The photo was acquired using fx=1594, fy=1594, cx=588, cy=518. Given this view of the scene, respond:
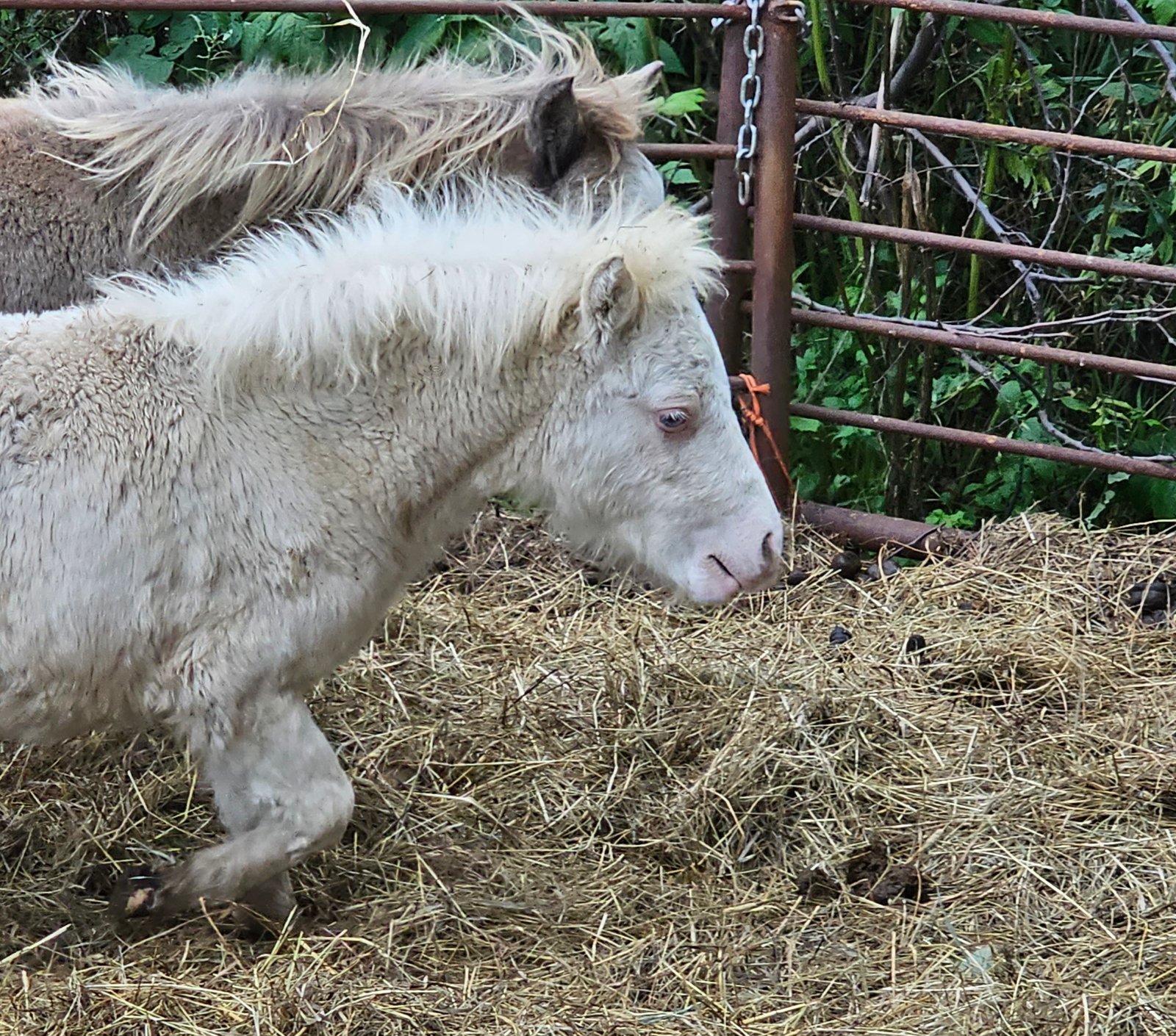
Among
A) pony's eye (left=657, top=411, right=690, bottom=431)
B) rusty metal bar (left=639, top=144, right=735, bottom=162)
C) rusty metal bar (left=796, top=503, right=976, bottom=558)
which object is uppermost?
rusty metal bar (left=639, top=144, right=735, bottom=162)

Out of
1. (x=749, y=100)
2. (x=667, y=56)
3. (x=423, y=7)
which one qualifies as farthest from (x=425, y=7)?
(x=667, y=56)

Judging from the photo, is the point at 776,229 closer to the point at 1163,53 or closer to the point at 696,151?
the point at 696,151

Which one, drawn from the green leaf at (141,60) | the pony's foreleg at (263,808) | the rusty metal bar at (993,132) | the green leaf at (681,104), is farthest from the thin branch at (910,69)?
the pony's foreleg at (263,808)

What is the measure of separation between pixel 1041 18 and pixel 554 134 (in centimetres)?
171

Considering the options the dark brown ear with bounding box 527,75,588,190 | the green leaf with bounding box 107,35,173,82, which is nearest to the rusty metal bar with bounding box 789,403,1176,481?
the dark brown ear with bounding box 527,75,588,190

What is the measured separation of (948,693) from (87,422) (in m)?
2.43

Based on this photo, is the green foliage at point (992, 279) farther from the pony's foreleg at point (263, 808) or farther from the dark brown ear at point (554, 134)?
the pony's foreleg at point (263, 808)

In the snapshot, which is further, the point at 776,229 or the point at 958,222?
the point at 958,222

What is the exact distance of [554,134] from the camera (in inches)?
144

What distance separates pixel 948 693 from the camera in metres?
4.25

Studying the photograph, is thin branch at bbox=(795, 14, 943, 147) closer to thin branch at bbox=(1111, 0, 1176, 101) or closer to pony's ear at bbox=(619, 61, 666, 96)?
thin branch at bbox=(1111, 0, 1176, 101)

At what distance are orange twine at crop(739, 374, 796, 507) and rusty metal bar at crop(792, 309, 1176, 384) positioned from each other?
0.79 feet

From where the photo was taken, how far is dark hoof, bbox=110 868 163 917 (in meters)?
2.93

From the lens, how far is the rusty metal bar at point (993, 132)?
4508 millimetres
